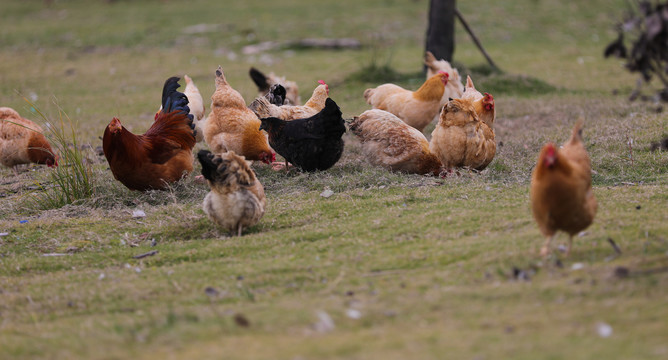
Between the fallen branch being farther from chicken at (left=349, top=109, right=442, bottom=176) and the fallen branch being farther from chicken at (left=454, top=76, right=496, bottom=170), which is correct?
chicken at (left=454, top=76, right=496, bottom=170)

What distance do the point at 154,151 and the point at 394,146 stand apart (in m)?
2.61

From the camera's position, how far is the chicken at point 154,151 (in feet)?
21.4

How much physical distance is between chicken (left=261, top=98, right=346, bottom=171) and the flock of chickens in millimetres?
11

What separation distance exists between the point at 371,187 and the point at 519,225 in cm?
187

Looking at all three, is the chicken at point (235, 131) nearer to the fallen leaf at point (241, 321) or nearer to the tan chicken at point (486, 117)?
the tan chicken at point (486, 117)

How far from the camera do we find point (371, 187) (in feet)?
21.6

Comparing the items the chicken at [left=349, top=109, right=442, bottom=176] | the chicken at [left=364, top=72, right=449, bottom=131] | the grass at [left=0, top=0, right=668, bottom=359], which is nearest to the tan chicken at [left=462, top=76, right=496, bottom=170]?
the grass at [left=0, top=0, right=668, bottom=359]

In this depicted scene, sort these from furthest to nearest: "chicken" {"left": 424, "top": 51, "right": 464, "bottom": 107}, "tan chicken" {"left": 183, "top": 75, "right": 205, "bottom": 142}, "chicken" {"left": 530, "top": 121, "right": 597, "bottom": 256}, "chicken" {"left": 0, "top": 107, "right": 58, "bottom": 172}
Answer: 1. "chicken" {"left": 424, "top": 51, "right": 464, "bottom": 107}
2. "tan chicken" {"left": 183, "top": 75, "right": 205, "bottom": 142}
3. "chicken" {"left": 0, "top": 107, "right": 58, "bottom": 172}
4. "chicken" {"left": 530, "top": 121, "right": 597, "bottom": 256}

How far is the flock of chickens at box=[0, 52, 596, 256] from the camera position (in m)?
5.40

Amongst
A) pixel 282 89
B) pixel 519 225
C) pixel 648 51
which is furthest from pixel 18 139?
pixel 648 51

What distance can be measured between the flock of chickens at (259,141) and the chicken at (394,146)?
0.4 inches

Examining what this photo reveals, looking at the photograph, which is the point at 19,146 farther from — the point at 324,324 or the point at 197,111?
the point at 324,324

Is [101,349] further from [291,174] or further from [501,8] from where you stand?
[501,8]

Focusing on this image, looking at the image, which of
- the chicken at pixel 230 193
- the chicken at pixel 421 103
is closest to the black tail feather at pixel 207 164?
the chicken at pixel 230 193
